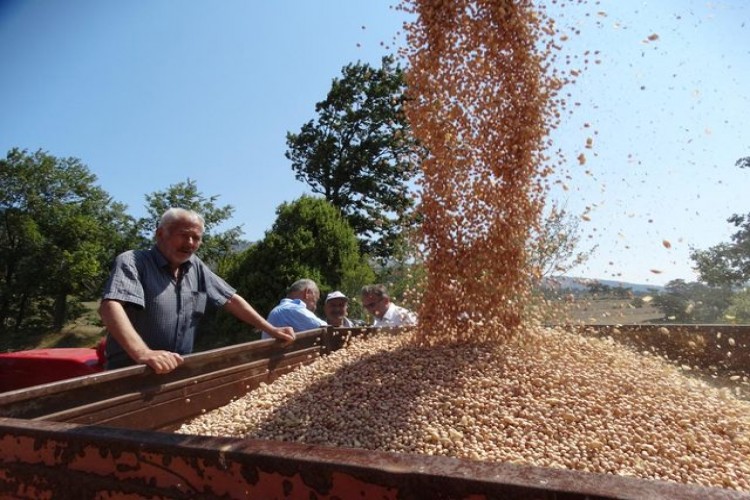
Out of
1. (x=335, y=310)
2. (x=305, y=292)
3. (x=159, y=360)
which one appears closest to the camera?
(x=159, y=360)

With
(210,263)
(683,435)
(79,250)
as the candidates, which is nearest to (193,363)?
(683,435)

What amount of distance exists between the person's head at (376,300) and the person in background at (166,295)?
7.60 ft

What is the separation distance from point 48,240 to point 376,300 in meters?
21.4

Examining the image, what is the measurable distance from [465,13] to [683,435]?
2734 millimetres

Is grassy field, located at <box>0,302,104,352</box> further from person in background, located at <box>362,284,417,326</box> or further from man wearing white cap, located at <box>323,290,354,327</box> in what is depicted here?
person in background, located at <box>362,284,417,326</box>

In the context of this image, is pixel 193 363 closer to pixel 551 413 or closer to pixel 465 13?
pixel 551 413

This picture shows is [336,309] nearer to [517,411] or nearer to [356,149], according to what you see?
[517,411]

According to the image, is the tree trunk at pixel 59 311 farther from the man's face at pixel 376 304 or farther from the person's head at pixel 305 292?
the man's face at pixel 376 304

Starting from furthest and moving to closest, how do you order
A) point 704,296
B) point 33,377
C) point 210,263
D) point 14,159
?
point 14,159 < point 210,263 < point 704,296 < point 33,377

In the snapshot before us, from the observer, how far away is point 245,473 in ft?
3.40

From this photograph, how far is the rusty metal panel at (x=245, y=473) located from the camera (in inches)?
34.0

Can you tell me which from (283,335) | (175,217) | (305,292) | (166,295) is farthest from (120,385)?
(305,292)

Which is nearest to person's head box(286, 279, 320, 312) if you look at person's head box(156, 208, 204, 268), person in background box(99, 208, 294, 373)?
person in background box(99, 208, 294, 373)

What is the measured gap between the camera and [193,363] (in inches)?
96.3
